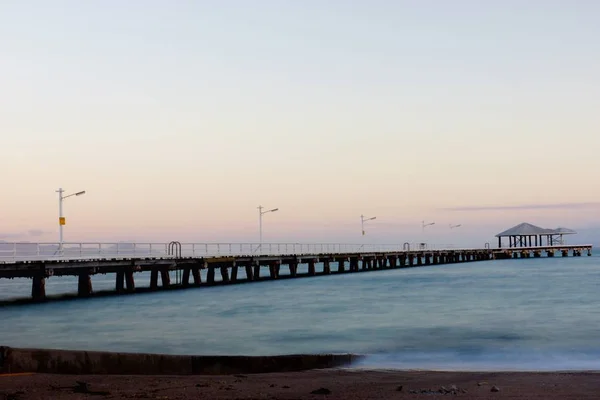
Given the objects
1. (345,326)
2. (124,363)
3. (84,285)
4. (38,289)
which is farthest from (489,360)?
(84,285)

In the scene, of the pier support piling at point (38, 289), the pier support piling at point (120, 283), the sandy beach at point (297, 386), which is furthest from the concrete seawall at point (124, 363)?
the pier support piling at point (120, 283)

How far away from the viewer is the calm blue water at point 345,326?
22609mm

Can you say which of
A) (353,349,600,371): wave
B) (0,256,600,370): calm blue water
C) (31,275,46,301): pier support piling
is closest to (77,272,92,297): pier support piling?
(0,256,600,370): calm blue water

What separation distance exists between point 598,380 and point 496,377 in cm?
173

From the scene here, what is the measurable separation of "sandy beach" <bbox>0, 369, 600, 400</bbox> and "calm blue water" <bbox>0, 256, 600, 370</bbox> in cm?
493

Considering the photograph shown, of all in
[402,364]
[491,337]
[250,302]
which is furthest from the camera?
[250,302]

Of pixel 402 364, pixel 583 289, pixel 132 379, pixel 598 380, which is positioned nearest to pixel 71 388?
pixel 132 379

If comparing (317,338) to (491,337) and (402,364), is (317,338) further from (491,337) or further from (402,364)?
(402,364)

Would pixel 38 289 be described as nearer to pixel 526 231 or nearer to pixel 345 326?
pixel 345 326

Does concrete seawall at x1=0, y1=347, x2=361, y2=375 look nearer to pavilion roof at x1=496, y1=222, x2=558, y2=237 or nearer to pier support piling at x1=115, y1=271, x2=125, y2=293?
pier support piling at x1=115, y1=271, x2=125, y2=293

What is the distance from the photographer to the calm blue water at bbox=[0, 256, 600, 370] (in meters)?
22.6

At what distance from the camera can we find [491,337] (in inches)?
1056

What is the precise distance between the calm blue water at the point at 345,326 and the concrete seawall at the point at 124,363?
15.8 feet

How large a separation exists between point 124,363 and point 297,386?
10.7ft
